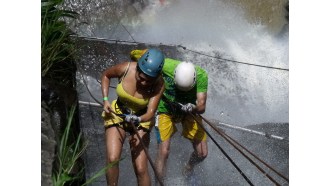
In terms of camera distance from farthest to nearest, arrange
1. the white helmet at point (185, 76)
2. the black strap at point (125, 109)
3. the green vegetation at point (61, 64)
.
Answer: the white helmet at point (185, 76) < the black strap at point (125, 109) < the green vegetation at point (61, 64)

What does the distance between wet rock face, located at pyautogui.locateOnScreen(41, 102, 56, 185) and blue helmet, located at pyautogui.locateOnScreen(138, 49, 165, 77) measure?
913mm

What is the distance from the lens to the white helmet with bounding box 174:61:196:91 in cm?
532

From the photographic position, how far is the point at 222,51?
313 inches

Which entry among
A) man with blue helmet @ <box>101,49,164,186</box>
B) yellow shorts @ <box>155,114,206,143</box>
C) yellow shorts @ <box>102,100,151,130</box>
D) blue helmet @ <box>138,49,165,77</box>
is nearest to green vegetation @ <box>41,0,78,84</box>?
man with blue helmet @ <box>101,49,164,186</box>

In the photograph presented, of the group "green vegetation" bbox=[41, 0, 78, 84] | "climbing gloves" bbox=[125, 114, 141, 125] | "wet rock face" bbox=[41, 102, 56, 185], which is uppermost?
"green vegetation" bbox=[41, 0, 78, 84]

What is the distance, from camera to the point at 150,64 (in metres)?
4.78

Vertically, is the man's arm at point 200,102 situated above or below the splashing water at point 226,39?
below

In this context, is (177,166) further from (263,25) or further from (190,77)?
(263,25)

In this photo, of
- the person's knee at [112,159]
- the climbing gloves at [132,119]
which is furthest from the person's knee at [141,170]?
the climbing gloves at [132,119]

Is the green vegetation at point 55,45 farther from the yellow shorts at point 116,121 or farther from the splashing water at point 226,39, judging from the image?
the splashing water at point 226,39

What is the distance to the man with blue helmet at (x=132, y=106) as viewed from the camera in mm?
4867

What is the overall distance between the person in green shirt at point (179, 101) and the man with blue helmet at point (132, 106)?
306 millimetres

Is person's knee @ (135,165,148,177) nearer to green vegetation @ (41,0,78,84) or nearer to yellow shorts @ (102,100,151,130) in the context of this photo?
yellow shorts @ (102,100,151,130)
